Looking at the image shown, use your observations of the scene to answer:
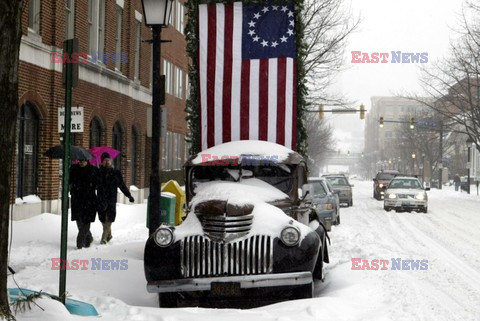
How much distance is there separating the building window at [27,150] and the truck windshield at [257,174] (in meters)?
10.2

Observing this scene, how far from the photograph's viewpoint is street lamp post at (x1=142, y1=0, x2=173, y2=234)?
10.5 metres

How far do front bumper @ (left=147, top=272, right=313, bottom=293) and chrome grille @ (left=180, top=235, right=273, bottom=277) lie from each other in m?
0.08

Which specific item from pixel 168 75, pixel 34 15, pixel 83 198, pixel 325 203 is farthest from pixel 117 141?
pixel 83 198

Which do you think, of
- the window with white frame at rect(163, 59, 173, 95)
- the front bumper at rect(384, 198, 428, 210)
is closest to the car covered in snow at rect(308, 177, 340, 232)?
the front bumper at rect(384, 198, 428, 210)

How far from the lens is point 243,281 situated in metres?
7.48

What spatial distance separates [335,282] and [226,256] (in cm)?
246

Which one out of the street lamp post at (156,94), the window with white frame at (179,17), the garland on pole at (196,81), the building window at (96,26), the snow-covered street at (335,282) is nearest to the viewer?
the snow-covered street at (335,282)

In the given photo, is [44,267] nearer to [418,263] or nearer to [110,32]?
[418,263]

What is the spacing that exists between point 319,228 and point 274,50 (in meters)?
4.51

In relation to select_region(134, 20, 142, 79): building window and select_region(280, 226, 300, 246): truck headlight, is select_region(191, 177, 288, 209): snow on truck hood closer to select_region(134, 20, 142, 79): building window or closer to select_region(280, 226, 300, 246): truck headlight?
select_region(280, 226, 300, 246): truck headlight

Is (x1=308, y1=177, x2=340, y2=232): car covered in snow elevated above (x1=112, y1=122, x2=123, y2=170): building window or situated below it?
below

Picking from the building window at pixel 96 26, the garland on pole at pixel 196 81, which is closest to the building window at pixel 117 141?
the building window at pixel 96 26

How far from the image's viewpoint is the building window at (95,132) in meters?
23.7

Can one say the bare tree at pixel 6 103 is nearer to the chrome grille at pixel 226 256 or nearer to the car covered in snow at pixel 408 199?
the chrome grille at pixel 226 256
